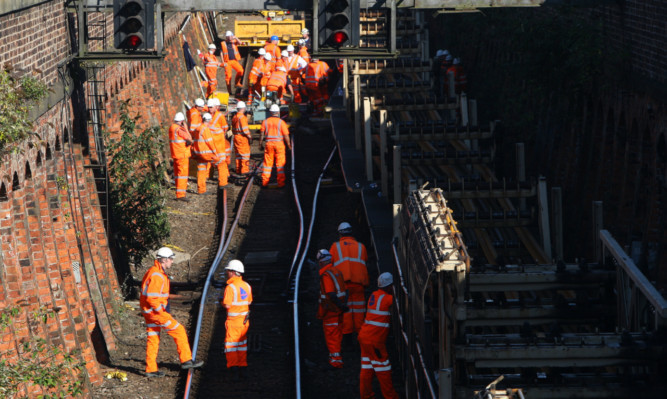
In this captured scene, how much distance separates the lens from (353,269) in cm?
1405

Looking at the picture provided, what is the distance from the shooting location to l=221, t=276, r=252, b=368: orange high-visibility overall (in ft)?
43.8

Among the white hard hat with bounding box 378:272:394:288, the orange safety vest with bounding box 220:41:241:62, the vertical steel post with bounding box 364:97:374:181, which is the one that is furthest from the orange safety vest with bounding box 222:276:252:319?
the orange safety vest with bounding box 220:41:241:62

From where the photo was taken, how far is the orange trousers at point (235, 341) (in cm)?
1352

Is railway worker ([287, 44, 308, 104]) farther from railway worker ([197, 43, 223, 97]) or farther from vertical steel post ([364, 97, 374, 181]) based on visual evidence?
vertical steel post ([364, 97, 374, 181])

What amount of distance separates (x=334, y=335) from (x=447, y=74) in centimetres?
1178

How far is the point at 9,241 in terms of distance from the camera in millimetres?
12633

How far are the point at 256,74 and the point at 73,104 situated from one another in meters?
12.5

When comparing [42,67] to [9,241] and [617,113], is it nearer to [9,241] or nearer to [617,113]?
[9,241]

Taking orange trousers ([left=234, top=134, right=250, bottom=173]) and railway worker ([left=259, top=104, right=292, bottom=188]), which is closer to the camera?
railway worker ([left=259, top=104, right=292, bottom=188])

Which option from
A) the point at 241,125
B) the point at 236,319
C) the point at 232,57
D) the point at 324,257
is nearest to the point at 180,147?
the point at 241,125

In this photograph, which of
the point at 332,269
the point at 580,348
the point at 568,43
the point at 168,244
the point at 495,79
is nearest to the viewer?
the point at 580,348

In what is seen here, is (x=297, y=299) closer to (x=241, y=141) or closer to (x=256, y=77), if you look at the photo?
(x=241, y=141)

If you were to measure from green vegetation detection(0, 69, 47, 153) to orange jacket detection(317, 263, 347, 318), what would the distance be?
4149 millimetres

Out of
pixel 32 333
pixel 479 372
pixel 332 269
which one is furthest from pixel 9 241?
pixel 479 372
